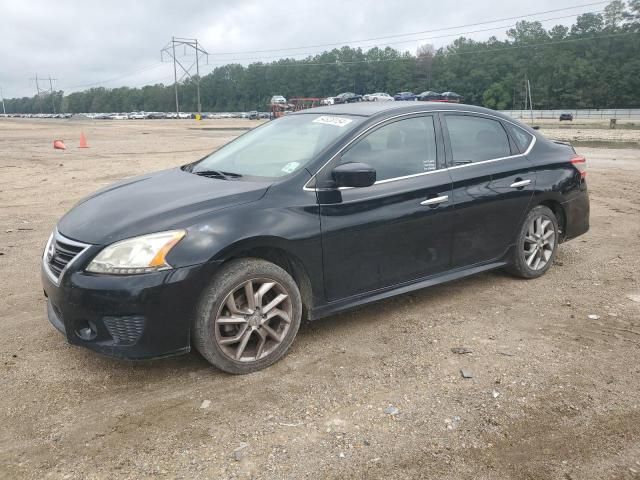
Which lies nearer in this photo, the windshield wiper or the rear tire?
the windshield wiper

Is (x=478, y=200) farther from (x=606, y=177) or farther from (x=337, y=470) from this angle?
(x=606, y=177)

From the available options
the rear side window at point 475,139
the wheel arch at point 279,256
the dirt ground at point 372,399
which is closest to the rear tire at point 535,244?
the dirt ground at point 372,399

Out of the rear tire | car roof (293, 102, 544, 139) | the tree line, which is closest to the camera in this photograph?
car roof (293, 102, 544, 139)

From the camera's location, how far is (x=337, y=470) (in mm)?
2607

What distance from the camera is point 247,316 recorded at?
345 centimetres

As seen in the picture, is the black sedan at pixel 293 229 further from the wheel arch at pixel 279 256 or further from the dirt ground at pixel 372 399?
the dirt ground at pixel 372 399

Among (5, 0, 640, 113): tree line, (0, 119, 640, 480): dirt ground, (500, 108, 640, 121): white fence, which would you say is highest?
(5, 0, 640, 113): tree line

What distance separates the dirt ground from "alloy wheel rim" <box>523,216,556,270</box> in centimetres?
29

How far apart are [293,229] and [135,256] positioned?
987mm

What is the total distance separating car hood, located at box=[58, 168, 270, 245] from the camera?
3.27 metres

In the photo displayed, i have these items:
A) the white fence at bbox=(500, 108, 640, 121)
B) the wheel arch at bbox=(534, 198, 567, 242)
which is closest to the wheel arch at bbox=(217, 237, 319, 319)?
the wheel arch at bbox=(534, 198, 567, 242)

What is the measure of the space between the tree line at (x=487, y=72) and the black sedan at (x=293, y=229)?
93505 millimetres

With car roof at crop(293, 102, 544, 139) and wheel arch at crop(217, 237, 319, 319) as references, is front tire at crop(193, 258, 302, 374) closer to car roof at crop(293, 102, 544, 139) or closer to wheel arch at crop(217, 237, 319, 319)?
wheel arch at crop(217, 237, 319, 319)

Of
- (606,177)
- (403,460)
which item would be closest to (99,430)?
(403,460)
